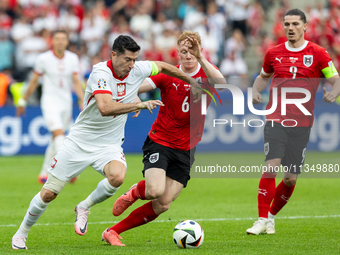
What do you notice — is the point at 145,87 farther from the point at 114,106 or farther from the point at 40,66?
the point at 40,66

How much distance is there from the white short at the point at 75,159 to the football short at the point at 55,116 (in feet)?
16.0

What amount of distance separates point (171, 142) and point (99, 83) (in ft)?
4.18

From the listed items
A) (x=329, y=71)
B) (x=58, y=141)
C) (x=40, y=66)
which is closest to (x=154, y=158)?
(x=329, y=71)

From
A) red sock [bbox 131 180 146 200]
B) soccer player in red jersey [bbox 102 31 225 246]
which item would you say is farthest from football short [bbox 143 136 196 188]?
red sock [bbox 131 180 146 200]

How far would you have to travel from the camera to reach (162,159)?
6.30m

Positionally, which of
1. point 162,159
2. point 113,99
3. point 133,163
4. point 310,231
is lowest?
point 133,163

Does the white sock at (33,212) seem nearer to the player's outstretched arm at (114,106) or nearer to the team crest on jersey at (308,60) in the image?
the player's outstretched arm at (114,106)

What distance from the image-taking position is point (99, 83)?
5.68m

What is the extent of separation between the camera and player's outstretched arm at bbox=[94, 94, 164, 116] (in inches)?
209

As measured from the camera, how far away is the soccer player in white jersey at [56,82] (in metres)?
10.9

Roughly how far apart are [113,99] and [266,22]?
17.2m

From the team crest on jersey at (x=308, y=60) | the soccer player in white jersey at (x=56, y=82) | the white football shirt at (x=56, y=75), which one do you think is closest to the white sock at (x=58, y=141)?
the soccer player in white jersey at (x=56, y=82)

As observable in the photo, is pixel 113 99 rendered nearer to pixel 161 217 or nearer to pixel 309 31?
pixel 161 217

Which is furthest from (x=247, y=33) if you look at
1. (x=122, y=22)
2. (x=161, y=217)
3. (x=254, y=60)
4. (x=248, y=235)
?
(x=248, y=235)
